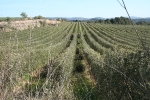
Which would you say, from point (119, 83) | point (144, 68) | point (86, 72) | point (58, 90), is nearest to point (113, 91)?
point (119, 83)

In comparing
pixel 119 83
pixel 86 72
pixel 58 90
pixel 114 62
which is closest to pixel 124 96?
pixel 119 83

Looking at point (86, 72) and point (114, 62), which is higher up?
point (114, 62)

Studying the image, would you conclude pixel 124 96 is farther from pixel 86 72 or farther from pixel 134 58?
pixel 86 72

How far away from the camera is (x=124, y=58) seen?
979 cm

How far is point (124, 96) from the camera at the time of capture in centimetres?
924

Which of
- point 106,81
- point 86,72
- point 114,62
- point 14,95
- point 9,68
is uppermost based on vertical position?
point 9,68

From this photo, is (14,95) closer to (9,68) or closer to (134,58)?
(9,68)

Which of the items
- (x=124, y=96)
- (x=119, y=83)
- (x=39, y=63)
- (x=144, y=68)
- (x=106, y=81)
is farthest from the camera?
(x=39, y=63)

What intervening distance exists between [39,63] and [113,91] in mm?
14724

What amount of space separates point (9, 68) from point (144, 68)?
5.35 meters

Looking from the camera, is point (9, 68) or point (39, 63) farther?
point (39, 63)

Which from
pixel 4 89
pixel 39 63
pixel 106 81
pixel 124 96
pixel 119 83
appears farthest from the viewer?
pixel 39 63

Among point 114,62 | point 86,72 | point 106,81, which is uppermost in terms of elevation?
point 114,62

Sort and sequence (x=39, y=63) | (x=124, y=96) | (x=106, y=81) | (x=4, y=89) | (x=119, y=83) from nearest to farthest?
1. (x=4, y=89)
2. (x=124, y=96)
3. (x=119, y=83)
4. (x=106, y=81)
5. (x=39, y=63)
